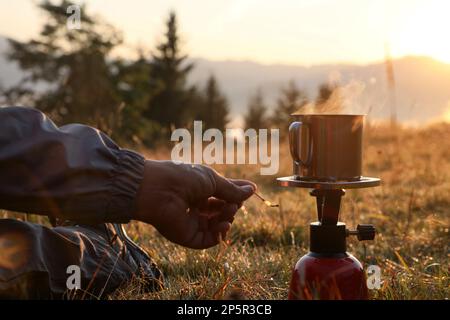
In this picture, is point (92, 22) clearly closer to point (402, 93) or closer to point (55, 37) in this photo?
point (55, 37)

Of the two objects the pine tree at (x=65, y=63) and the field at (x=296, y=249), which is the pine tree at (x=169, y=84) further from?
the field at (x=296, y=249)

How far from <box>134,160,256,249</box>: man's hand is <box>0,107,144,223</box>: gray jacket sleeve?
53 millimetres

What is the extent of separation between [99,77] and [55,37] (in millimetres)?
3339

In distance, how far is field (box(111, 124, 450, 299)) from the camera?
8.00 ft

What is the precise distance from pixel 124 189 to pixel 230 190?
395 millimetres

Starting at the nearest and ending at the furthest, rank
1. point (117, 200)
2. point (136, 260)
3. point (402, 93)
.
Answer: point (117, 200) < point (136, 260) < point (402, 93)

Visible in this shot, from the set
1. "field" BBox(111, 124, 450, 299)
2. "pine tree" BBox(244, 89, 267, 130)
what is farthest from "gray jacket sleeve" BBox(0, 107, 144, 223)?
"pine tree" BBox(244, 89, 267, 130)

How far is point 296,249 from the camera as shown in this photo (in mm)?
3559

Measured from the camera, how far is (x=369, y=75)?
10.6 ft

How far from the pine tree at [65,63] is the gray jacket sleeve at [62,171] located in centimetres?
2682

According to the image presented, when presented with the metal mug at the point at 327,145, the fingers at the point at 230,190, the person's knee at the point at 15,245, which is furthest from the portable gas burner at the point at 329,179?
the person's knee at the point at 15,245

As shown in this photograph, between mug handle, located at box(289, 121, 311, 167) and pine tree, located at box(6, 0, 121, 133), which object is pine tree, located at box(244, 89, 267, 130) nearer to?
pine tree, located at box(6, 0, 121, 133)

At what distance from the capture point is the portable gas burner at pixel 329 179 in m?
2.00
